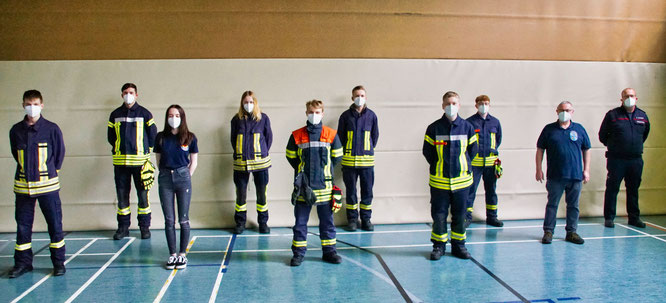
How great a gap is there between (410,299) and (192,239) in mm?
3139

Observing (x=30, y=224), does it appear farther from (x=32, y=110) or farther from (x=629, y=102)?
(x=629, y=102)

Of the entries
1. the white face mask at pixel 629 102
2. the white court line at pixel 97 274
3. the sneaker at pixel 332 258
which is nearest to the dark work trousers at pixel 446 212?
the sneaker at pixel 332 258

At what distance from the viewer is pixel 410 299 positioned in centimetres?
396

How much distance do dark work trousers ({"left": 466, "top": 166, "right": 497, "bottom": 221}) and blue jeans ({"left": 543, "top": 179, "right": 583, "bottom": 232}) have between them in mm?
864

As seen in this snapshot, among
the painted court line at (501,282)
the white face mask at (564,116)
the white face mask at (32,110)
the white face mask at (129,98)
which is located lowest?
the painted court line at (501,282)

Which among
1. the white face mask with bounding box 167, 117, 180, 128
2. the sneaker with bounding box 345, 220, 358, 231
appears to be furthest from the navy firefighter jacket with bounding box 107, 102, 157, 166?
the sneaker with bounding box 345, 220, 358, 231

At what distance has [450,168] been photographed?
15.9ft

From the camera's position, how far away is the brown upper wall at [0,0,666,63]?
20.5ft

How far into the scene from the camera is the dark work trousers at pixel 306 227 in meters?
4.84

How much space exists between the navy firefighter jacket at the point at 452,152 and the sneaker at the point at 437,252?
2.23 ft

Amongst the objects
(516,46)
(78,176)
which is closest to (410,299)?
(516,46)

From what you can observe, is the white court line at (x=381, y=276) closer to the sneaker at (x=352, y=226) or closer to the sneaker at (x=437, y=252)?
the sneaker at (x=437, y=252)

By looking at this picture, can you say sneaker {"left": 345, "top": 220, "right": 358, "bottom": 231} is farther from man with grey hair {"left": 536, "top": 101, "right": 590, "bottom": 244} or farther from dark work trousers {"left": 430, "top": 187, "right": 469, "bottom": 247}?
man with grey hair {"left": 536, "top": 101, "right": 590, "bottom": 244}

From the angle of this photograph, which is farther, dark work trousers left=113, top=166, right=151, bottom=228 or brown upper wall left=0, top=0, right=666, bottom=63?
brown upper wall left=0, top=0, right=666, bottom=63
